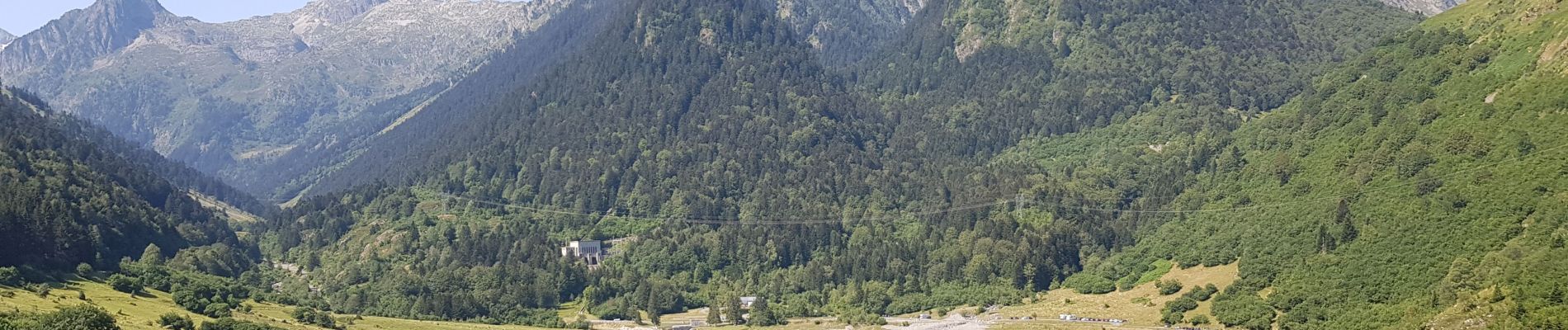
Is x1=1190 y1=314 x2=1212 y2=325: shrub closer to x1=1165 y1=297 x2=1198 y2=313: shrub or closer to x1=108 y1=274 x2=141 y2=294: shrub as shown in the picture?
x1=1165 y1=297 x2=1198 y2=313: shrub

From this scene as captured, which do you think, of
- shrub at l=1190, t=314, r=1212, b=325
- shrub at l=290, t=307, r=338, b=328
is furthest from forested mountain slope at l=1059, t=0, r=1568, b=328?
shrub at l=290, t=307, r=338, b=328

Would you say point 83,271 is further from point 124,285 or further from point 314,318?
point 314,318

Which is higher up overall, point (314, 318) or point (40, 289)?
point (40, 289)

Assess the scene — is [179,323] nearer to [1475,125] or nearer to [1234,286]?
[1234,286]

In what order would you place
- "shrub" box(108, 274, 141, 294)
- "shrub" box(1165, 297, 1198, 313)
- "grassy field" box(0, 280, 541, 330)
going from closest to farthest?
1. "grassy field" box(0, 280, 541, 330)
2. "shrub" box(108, 274, 141, 294)
3. "shrub" box(1165, 297, 1198, 313)

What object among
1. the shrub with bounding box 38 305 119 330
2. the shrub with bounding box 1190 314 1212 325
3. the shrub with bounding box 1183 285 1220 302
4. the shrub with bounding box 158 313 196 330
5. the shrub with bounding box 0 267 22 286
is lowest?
the shrub with bounding box 1190 314 1212 325

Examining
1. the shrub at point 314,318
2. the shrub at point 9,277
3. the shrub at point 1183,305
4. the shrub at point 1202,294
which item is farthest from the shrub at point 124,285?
the shrub at point 1202,294

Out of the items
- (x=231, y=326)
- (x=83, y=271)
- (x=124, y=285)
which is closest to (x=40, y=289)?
(x=124, y=285)

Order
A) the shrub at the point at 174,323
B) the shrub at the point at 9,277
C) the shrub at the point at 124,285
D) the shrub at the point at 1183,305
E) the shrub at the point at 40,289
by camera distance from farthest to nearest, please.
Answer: the shrub at the point at 1183,305, the shrub at the point at 124,285, the shrub at the point at 9,277, the shrub at the point at 40,289, the shrub at the point at 174,323

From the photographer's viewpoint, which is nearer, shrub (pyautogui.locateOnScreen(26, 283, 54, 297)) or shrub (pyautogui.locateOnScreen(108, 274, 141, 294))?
shrub (pyautogui.locateOnScreen(26, 283, 54, 297))

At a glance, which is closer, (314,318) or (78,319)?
(78,319)

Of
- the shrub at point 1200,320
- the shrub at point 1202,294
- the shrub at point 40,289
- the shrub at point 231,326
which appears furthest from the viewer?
the shrub at point 1202,294

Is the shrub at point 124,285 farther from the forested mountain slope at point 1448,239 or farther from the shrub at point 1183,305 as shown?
the forested mountain slope at point 1448,239

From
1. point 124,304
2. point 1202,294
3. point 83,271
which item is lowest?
point 1202,294
